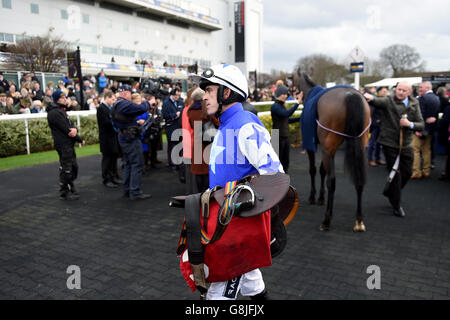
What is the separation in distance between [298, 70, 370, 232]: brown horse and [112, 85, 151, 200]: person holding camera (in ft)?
10.4

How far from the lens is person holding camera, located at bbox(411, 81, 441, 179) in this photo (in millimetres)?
7812

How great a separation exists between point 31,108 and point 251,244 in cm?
1195


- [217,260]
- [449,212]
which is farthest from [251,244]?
[449,212]

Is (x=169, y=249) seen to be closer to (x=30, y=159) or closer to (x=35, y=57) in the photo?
(x=30, y=159)

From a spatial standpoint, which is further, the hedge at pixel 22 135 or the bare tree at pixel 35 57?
the bare tree at pixel 35 57

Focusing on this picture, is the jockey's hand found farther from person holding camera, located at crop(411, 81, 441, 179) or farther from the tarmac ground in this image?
person holding camera, located at crop(411, 81, 441, 179)

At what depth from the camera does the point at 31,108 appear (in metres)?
11.9

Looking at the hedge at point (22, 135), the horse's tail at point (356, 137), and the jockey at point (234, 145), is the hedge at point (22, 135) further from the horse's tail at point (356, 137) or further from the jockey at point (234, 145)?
the jockey at point (234, 145)

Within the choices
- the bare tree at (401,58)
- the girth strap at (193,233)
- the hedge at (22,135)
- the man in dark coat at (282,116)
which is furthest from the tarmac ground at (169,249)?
the bare tree at (401,58)

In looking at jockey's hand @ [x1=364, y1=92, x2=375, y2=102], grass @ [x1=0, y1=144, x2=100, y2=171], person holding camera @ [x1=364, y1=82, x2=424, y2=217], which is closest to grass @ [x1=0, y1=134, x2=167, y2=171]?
grass @ [x1=0, y1=144, x2=100, y2=171]

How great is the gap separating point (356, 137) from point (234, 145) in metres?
3.25

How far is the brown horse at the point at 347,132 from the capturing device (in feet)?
16.3

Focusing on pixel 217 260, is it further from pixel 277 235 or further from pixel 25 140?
pixel 25 140

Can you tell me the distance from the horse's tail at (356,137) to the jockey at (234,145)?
300cm
